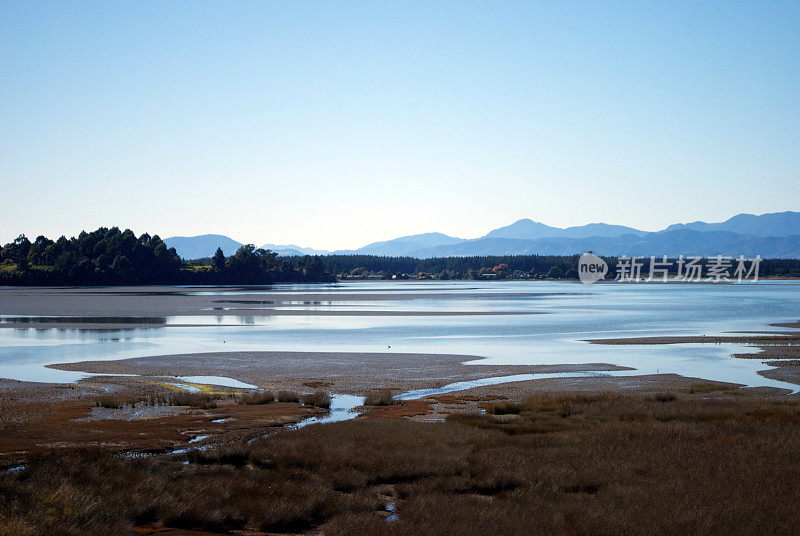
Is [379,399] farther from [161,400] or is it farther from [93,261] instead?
[93,261]

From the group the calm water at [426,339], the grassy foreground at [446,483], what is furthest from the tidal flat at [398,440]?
the calm water at [426,339]

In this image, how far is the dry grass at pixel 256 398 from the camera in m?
24.9

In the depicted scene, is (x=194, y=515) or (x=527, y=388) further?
(x=527, y=388)

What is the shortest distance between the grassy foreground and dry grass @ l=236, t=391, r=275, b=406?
6.05 metres

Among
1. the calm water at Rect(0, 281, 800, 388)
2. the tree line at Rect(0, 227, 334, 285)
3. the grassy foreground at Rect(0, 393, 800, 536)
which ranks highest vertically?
the tree line at Rect(0, 227, 334, 285)

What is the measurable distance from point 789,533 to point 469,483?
578 centimetres

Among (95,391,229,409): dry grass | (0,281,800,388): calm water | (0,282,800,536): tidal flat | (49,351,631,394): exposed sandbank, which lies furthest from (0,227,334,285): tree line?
(95,391,229,409): dry grass

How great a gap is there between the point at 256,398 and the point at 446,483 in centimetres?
1214

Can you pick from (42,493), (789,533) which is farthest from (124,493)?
(789,533)

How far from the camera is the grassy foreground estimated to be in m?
11.7

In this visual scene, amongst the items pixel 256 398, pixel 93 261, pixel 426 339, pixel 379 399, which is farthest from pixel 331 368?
pixel 93 261

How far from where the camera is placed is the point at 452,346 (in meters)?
45.9

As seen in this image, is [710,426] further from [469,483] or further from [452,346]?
[452,346]

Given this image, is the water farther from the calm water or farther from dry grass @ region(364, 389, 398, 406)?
the calm water
